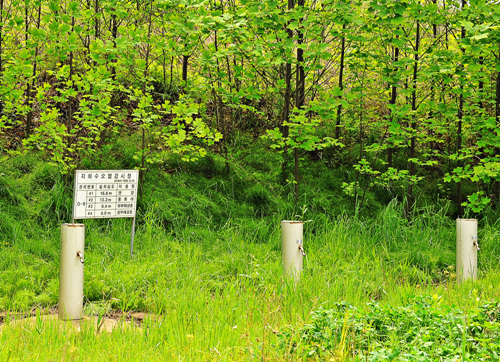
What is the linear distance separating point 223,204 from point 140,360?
13.8 feet

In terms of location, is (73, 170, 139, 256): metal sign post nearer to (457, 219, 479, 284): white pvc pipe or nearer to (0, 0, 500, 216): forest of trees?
(0, 0, 500, 216): forest of trees

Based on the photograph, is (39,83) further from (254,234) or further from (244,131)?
(254,234)

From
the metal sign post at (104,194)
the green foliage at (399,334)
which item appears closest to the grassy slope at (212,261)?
the green foliage at (399,334)

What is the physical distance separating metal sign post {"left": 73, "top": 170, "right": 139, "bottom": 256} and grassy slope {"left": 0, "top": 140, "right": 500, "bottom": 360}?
47 centimetres

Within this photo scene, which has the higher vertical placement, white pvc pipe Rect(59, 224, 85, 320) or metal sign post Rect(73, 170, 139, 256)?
metal sign post Rect(73, 170, 139, 256)

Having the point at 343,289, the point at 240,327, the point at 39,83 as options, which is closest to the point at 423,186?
the point at 343,289

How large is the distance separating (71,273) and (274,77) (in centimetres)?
497

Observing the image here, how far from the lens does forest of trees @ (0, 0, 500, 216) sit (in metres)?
5.11

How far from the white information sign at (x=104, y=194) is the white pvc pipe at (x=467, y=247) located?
387 cm

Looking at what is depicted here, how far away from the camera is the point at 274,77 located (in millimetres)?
7266

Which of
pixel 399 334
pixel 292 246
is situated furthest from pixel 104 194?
pixel 399 334

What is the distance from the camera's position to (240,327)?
9.92ft

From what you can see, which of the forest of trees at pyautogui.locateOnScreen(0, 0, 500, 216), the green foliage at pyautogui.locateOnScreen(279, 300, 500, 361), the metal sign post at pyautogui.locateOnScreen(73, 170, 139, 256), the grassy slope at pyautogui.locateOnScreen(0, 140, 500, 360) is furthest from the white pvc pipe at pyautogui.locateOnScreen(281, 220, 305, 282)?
the metal sign post at pyautogui.locateOnScreen(73, 170, 139, 256)

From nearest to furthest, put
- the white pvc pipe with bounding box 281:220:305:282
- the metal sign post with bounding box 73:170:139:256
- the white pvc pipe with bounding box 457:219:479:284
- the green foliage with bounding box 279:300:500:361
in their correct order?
the green foliage with bounding box 279:300:500:361 → the white pvc pipe with bounding box 281:220:305:282 → the metal sign post with bounding box 73:170:139:256 → the white pvc pipe with bounding box 457:219:479:284
